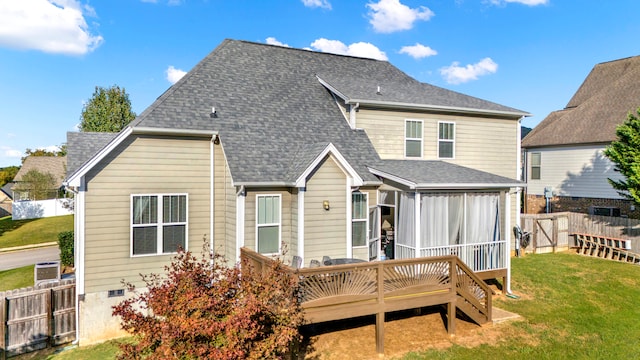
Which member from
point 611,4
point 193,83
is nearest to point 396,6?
point 611,4

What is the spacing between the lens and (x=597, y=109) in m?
22.8

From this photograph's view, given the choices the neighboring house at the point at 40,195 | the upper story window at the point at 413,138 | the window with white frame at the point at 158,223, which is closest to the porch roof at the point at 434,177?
the upper story window at the point at 413,138

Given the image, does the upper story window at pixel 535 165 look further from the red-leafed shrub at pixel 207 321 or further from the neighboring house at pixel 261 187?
the red-leafed shrub at pixel 207 321

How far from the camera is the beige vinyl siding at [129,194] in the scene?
10.3m

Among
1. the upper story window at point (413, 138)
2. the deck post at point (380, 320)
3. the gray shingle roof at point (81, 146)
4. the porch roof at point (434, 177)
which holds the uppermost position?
the upper story window at point (413, 138)

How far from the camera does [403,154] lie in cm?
1453

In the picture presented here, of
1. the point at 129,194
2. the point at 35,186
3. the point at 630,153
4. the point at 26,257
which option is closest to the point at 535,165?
the point at 630,153

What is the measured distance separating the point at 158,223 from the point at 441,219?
855 centimetres

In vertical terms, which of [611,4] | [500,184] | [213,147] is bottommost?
[500,184]

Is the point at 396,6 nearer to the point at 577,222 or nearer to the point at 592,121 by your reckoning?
the point at 592,121

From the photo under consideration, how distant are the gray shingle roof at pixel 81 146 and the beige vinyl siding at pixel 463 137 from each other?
8.52m

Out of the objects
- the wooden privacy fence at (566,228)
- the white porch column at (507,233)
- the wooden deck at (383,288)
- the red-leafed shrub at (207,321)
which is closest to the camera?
the red-leafed shrub at (207,321)

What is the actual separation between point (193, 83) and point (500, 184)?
10.8 m

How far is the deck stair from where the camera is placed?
1681cm
